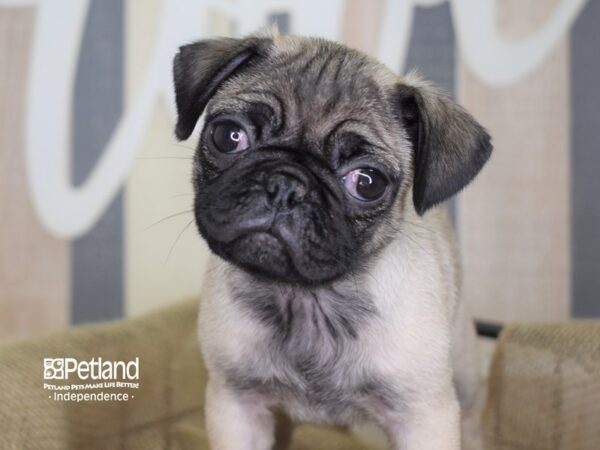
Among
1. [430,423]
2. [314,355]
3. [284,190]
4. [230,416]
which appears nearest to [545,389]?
[430,423]

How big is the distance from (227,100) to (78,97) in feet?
6.73

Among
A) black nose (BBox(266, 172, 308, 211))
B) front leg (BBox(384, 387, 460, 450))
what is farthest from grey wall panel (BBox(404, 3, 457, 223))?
black nose (BBox(266, 172, 308, 211))

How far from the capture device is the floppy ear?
6.64ft

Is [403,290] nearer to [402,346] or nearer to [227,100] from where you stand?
[402,346]

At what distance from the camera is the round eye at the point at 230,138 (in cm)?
201

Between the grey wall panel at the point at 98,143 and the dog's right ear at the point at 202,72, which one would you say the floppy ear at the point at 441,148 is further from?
the grey wall panel at the point at 98,143

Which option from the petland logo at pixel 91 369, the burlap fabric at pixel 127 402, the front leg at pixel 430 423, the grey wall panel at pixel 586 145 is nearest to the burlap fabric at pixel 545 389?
the burlap fabric at pixel 127 402

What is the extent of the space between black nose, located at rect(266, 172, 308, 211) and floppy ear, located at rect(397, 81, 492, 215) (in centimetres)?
39

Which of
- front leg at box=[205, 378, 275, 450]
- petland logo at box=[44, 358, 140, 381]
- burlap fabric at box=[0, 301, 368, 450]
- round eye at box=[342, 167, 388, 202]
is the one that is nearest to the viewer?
round eye at box=[342, 167, 388, 202]

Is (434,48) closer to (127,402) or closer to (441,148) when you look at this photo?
(441,148)

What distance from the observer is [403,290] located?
217 centimetres

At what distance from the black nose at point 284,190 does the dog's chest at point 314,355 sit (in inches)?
18.8

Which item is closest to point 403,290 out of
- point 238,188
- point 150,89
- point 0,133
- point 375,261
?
point 375,261

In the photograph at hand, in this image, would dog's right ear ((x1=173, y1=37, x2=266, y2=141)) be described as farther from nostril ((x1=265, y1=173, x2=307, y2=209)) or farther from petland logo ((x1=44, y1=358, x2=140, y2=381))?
petland logo ((x1=44, y1=358, x2=140, y2=381))
